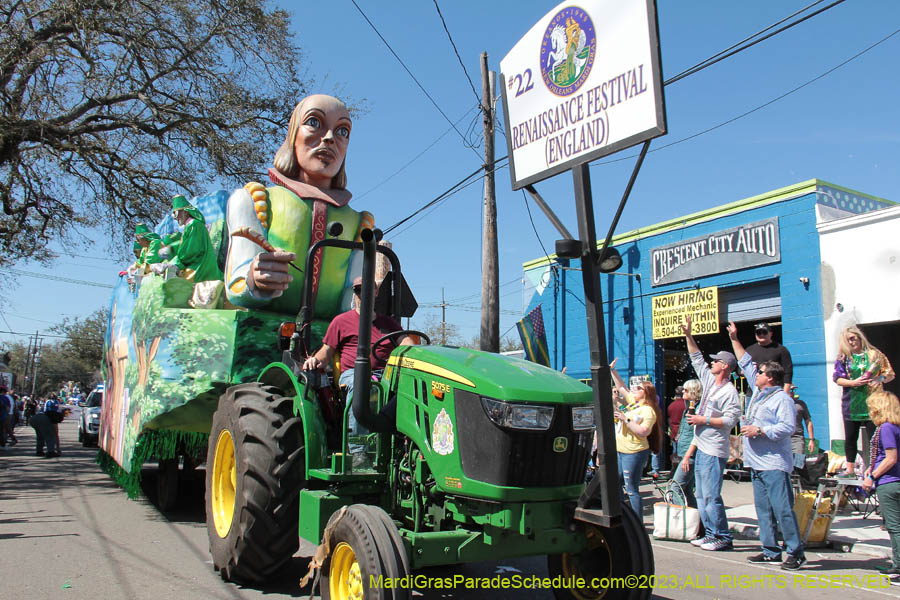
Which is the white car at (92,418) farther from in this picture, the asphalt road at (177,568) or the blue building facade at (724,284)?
the blue building facade at (724,284)

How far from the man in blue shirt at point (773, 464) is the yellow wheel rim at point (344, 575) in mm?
3779

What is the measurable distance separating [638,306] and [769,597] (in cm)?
1016

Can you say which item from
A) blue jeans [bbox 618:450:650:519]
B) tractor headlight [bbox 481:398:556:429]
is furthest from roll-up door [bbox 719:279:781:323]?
tractor headlight [bbox 481:398:556:429]

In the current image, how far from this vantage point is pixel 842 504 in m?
8.48

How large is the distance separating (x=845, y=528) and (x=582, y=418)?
5.75m

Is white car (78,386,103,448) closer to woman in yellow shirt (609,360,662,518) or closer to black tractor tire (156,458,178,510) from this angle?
black tractor tire (156,458,178,510)

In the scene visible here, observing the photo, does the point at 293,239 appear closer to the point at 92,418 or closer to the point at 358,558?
the point at 358,558

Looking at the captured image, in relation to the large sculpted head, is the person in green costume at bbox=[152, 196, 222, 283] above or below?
below

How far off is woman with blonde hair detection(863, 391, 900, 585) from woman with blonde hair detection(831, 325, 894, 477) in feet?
3.76

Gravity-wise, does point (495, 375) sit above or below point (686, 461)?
above

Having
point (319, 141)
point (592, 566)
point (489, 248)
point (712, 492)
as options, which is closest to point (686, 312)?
point (489, 248)

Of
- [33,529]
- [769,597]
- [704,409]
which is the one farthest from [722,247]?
[33,529]

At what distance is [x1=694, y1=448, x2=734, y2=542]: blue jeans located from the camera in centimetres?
633

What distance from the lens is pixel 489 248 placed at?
416 inches
